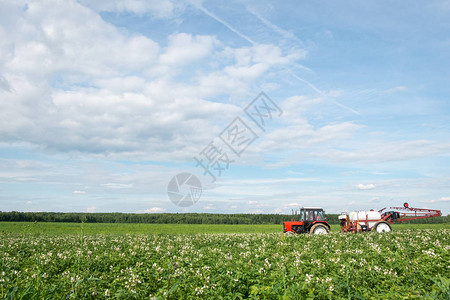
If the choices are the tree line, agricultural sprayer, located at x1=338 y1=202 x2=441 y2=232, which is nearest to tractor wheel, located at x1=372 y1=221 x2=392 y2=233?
agricultural sprayer, located at x1=338 y1=202 x2=441 y2=232

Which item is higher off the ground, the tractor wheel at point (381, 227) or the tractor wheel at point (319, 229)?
the tractor wheel at point (319, 229)

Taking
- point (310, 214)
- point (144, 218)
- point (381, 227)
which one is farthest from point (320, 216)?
point (144, 218)

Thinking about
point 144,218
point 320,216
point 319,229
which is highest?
point 320,216

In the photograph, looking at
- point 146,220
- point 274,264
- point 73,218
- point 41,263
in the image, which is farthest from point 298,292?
point 73,218

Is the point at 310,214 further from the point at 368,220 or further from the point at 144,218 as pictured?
the point at 144,218

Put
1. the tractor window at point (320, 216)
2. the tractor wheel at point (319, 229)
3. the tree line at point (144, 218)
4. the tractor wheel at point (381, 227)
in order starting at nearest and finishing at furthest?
1. the tractor wheel at point (319, 229)
2. the tractor window at point (320, 216)
3. the tractor wheel at point (381, 227)
4. the tree line at point (144, 218)

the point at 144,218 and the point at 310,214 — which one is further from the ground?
the point at 310,214

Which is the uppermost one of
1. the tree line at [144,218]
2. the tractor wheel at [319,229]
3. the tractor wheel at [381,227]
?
the tractor wheel at [319,229]

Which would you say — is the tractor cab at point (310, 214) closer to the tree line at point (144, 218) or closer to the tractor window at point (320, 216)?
the tractor window at point (320, 216)

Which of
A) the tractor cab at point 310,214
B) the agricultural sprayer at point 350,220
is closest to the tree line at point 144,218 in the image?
the agricultural sprayer at point 350,220

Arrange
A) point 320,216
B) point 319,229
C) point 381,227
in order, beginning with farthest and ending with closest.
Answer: point 381,227, point 320,216, point 319,229

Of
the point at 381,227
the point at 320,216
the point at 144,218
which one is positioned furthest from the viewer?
the point at 144,218

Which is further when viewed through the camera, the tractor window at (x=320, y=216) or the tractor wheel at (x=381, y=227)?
the tractor wheel at (x=381, y=227)

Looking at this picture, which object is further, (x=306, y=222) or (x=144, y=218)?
(x=144, y=218)
